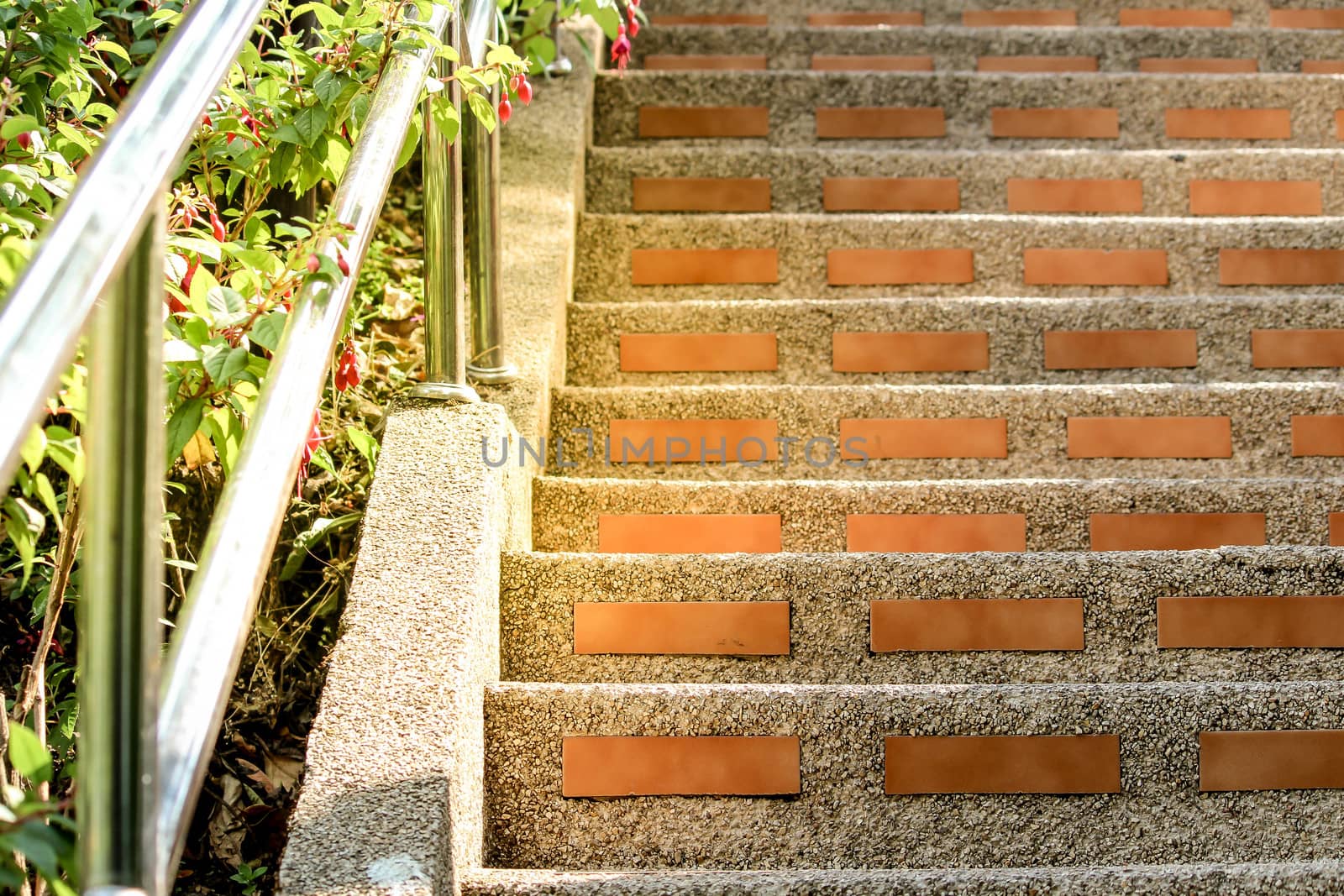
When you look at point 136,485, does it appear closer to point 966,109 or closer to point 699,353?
point 699,353

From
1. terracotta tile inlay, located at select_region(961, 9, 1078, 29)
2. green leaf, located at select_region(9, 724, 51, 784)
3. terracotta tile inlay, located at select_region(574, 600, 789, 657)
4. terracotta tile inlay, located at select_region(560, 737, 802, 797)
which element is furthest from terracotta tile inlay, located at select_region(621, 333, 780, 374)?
A: terracotta tile inlay, located at select_region(961, 9, 1078, 29)

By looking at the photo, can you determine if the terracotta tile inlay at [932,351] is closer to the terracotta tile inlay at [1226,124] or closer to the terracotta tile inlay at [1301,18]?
the terracotta tile inlay at [1226,124]

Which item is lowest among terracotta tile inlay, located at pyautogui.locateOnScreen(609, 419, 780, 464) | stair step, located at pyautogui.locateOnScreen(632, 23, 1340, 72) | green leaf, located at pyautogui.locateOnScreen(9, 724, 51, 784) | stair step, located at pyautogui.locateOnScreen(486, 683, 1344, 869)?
stair step, located at pyautogui.locateOnScreen(486, 683, 1344, 869)

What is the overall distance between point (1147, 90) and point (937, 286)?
0.88 metres

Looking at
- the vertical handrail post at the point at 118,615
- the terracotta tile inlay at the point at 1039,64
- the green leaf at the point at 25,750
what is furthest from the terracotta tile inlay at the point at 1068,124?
the green leaf at the point at 25,750

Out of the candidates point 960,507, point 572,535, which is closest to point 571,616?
point 572,535

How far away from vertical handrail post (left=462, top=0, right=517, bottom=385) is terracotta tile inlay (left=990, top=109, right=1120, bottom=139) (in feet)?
4.82

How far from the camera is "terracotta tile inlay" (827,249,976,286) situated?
2.51m

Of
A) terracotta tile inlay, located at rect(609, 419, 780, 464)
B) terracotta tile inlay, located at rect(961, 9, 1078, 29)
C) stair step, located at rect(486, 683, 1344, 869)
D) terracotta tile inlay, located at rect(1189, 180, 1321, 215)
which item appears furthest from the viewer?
terracotta tile inlay, located at rect(961, 9, 1078, 29)

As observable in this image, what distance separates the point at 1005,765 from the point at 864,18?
2.71m

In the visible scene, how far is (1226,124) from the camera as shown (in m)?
2.95

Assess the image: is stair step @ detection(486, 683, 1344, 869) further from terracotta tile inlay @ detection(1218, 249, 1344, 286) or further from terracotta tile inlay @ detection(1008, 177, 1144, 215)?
terracotta tile inlay @ detection(1008, 177, 1144, 215)

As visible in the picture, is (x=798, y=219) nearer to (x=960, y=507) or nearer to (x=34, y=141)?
(x=960, y=507)

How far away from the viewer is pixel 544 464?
2.06 m
